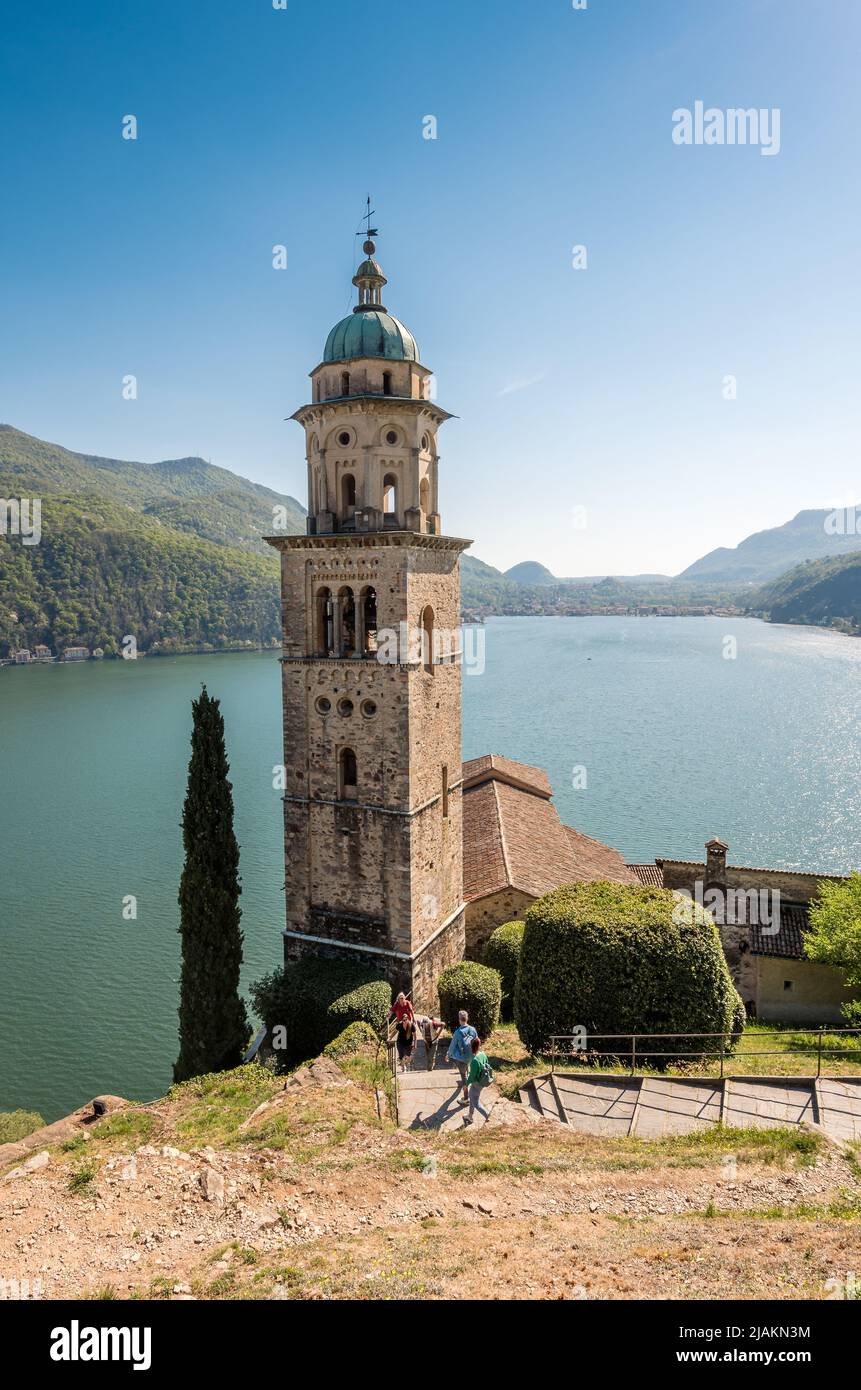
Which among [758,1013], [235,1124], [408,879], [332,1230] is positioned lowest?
[758,1013]

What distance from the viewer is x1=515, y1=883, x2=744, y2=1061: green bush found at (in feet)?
57.3

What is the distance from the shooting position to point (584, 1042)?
1748 centimetres

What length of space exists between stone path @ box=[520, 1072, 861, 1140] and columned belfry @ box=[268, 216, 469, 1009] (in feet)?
24.4

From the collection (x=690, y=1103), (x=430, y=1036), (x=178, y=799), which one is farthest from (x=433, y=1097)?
(x=178, y=799)

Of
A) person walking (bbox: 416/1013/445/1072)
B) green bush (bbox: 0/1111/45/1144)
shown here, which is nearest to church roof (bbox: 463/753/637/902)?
person walking (bbox: 416/1013/445/1072)

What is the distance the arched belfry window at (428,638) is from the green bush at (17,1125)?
17894 mm

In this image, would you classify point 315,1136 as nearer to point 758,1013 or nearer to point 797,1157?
point 797,1157

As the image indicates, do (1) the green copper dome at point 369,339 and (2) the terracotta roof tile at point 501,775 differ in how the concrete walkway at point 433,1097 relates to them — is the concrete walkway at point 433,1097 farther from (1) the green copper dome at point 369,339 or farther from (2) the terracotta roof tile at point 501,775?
(2) the terracotta roof tile at point 501,775

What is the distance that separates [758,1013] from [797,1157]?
1668 cm

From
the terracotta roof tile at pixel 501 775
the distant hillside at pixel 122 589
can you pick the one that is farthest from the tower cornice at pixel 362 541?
the distant hillside at pixel 122 589

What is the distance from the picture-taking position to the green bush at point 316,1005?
796 inches

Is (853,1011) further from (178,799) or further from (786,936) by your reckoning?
(178,799)

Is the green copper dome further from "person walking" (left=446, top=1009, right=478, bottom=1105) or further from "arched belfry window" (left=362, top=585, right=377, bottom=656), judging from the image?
"person walking" (left=446, top=1009, right=478, bottom=1105)
